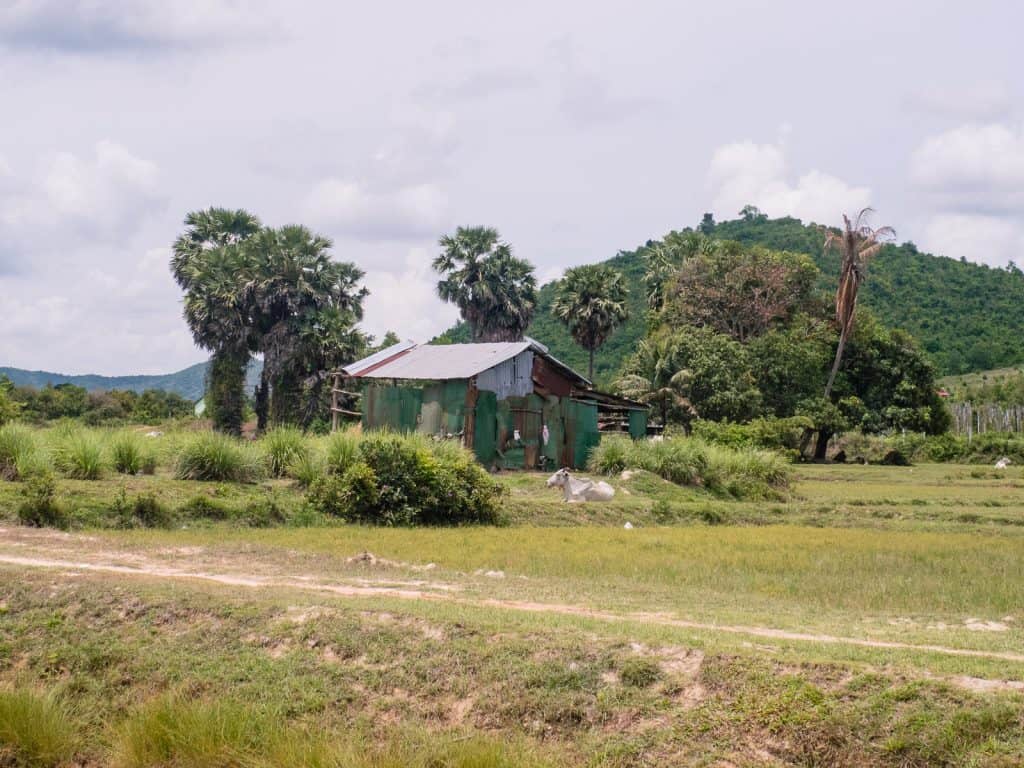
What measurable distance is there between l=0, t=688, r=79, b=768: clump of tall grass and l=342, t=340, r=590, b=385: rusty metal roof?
70.6 ft

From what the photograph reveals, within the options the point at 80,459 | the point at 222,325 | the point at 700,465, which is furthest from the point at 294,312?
the point at 80,459

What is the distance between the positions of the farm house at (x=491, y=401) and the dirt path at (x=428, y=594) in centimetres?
1759

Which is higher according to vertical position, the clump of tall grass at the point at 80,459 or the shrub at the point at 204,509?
the clump of tall grass at the point at 80,459

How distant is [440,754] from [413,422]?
978 inches

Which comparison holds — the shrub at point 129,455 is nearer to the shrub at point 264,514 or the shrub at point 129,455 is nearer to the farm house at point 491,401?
the shrub at point 264,514

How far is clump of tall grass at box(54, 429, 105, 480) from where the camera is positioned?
20.7m

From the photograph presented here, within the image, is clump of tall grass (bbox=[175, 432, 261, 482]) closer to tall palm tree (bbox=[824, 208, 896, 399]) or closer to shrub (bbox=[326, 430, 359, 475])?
shrub (bbox=[326, 430, 359, 475])

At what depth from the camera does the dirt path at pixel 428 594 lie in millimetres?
9172

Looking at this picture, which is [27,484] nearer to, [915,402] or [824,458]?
[824,458]

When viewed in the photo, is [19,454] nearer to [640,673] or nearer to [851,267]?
[640,673]

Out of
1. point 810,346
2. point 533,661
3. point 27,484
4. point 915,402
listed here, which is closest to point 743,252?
point 810,346

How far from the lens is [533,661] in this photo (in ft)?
29.3

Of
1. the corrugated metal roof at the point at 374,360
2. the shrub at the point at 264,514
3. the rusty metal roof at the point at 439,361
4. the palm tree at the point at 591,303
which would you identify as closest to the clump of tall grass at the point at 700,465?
the rusty metal roof at the point at 439,361

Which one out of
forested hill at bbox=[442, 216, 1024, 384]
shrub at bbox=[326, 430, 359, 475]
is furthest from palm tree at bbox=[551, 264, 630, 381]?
shrub at bbox=[326, 430, 359, 475]
